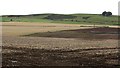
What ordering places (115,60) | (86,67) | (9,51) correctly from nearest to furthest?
(86,67) < (115,60) < (9,51)

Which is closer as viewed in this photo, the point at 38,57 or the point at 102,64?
the point at 102,64

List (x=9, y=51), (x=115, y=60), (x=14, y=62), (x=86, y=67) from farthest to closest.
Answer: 1. (x=9, y=51)
2. (x=115, y=60)
3. (x=14, y=62)
4. (x=86, y=67)

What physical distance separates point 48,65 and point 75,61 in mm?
3067

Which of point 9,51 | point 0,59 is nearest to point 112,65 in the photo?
point 0,59

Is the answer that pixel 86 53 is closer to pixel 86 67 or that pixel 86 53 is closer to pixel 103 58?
pixel 103 58

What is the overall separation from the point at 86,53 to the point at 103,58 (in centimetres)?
361

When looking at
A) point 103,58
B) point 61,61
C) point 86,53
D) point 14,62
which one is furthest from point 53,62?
point 86,53

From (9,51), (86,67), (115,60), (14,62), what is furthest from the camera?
(9,51)

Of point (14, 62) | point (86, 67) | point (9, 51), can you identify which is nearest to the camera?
point (86, 67)

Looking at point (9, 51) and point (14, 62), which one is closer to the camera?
point (14, 62)

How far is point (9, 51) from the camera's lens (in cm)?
3116

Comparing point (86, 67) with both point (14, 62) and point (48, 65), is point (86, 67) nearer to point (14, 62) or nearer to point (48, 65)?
point (48, 65)

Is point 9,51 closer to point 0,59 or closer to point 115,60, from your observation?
point 0,59

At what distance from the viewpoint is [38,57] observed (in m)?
27.9
